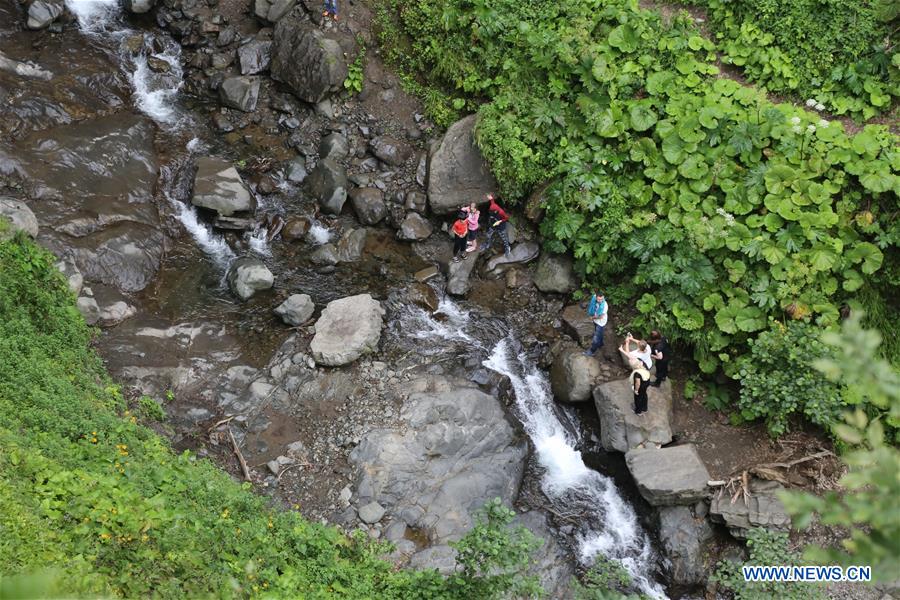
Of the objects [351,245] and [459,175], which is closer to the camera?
[351,245]

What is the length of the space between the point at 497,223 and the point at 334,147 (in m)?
4.58

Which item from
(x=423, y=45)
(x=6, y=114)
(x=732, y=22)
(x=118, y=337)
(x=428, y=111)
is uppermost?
(x=732, y=22)

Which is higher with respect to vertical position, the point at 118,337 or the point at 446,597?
the point at 446,597

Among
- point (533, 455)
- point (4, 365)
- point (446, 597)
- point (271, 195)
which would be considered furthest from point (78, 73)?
point (446, 597)

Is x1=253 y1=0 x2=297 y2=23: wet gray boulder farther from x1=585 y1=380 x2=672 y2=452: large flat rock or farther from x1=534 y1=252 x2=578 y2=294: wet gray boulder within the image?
x1=585 y1=380 x2=672 y2=452: large flat rock

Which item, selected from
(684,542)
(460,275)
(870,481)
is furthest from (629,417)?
(870,481)

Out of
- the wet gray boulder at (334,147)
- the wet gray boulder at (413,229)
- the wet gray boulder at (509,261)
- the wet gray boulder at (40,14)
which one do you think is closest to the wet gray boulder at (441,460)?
the wet gray boulder at (509,261)

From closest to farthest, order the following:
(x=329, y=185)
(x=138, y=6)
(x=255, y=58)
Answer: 1. (x=329, y=185)
2. (x=255, y=58)
3. (x=138, y=6)

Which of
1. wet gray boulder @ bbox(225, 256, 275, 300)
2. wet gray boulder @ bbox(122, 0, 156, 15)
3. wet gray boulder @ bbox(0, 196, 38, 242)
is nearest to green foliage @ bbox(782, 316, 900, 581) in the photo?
wet gray boulder @ bbox(225, 256, 275, 300)

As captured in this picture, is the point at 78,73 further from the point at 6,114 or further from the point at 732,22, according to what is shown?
the point at 732,22

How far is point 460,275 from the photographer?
14.0 m

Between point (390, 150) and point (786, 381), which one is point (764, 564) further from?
point (390, 150)

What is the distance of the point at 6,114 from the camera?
14078mm

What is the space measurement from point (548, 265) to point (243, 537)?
8240 mm
